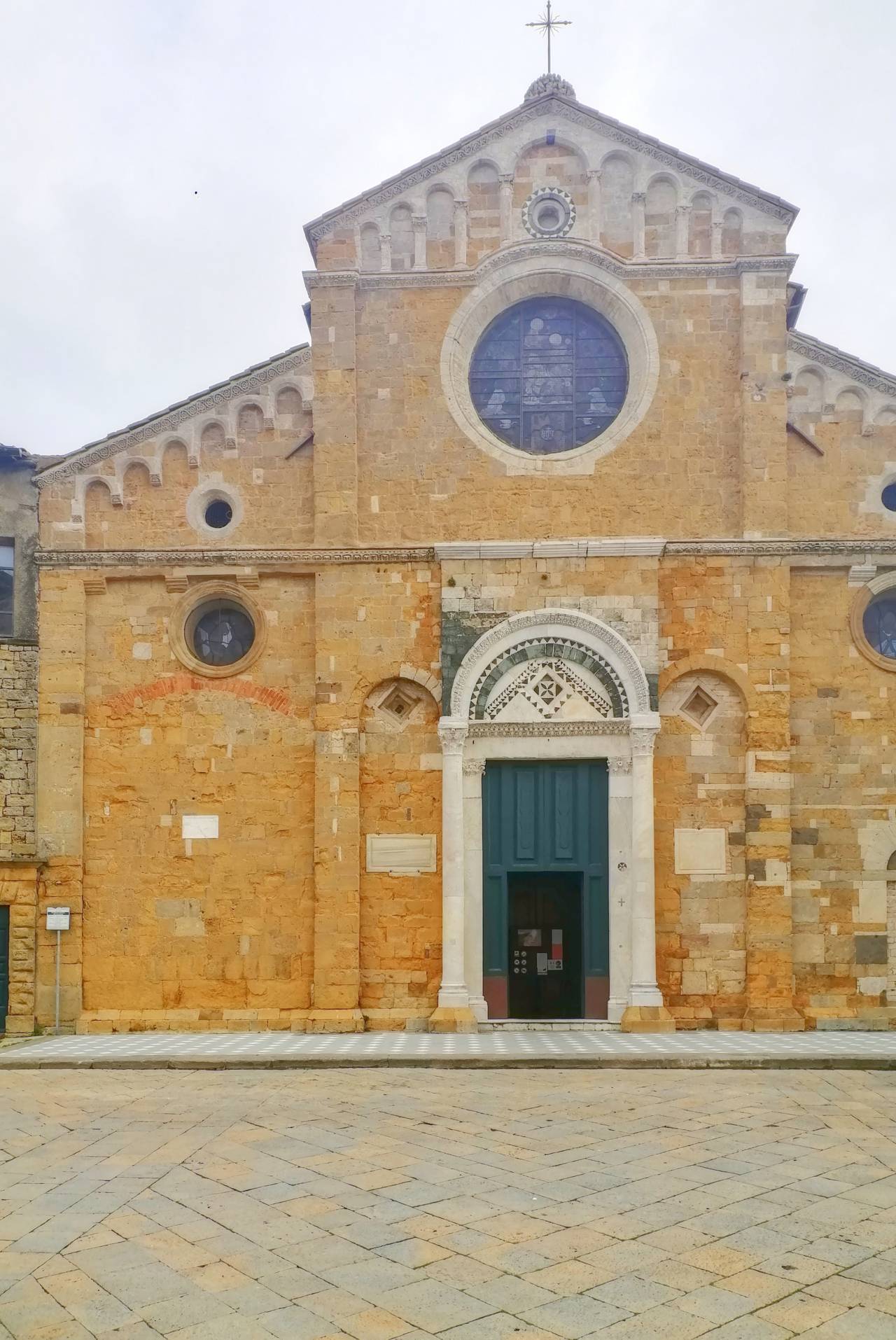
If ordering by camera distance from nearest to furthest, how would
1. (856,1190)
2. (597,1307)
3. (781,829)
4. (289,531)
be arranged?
(597,1307)
(856,1190)
(781,829)
(289,531)

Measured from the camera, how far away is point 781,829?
1579cm

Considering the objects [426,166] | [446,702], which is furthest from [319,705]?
[426,166]

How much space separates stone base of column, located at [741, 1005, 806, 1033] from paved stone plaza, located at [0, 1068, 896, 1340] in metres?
2.98

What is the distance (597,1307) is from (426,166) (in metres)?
15.1

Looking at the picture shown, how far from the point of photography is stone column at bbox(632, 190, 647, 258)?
16766 mm

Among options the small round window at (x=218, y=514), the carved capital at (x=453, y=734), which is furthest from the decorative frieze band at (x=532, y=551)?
the carved capital at (x=453, y=734)

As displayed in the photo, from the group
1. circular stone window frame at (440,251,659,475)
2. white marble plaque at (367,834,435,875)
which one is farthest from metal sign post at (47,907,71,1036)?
circular stone window frame at (440,251,659,475)

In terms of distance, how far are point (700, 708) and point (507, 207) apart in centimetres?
778

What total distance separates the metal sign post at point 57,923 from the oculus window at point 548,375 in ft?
30.0

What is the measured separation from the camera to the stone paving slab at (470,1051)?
13.5 metres

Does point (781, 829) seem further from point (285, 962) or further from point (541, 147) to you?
point (541, 147)

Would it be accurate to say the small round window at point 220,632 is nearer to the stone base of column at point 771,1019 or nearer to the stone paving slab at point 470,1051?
the stone paving slab at point 470,1051

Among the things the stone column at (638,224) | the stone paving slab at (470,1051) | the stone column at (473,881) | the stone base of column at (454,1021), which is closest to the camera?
the stone paving slab at (470,1051)

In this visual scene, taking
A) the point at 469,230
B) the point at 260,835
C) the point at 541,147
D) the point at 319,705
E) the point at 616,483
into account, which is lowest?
the point at 260,835
